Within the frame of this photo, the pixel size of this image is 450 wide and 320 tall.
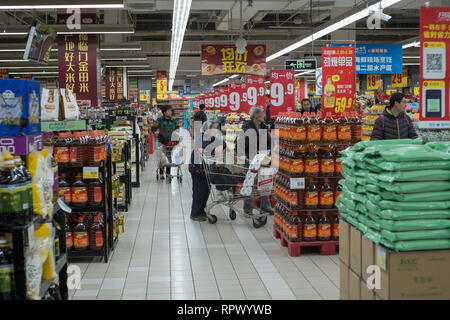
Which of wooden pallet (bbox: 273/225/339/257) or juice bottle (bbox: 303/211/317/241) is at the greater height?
juice bottle (bbox: 303/211/317/241)

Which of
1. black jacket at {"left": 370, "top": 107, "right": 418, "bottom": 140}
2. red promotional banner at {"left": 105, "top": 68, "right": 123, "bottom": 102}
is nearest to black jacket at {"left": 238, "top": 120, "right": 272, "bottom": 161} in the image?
black jacket at {"left": 370, "top": 107, "right": 418, "bottom": 140}

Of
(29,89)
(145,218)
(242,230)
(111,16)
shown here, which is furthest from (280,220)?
(111,16)

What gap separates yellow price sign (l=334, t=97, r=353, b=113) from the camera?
7.48m

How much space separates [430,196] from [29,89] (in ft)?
8.35

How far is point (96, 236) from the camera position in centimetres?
613

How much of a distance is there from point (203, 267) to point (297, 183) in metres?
1.52

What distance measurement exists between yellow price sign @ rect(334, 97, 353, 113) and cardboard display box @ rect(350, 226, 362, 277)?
13.6ft

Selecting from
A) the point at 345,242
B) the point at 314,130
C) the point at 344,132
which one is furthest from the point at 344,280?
the point at 344,132

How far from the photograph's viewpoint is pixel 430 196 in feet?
10.1

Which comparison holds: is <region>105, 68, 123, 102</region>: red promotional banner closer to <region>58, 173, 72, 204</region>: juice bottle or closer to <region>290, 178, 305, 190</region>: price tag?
<region>58, 173, 72, 204</region>: juice bottle

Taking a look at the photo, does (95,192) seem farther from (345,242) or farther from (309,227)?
(345,242)

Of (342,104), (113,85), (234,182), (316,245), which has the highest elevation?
(113,85)

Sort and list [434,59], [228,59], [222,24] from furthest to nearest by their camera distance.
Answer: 1. [222,24]
2. [228,59]
3. [434,59]

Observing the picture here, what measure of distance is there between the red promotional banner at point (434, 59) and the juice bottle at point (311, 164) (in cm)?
154
